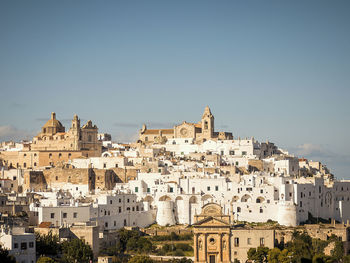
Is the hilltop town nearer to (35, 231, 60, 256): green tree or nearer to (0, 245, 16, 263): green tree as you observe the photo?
(35, 231, 60, 256): green tree

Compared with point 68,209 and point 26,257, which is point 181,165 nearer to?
point 68,209

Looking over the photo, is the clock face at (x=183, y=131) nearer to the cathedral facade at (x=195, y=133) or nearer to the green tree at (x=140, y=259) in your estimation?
the cathedral facade at (x=195, y=133)

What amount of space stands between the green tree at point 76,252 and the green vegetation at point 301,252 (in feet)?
41.5

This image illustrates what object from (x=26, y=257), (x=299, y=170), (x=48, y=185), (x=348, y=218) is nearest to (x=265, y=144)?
(x=299, y=170)

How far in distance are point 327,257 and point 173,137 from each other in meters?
38.7

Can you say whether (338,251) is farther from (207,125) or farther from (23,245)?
(207,125)

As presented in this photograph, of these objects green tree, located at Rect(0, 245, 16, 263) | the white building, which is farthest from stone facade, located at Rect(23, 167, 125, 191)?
green tree, located at Rect(0, 245, 16, 263)

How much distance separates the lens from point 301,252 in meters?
65.5

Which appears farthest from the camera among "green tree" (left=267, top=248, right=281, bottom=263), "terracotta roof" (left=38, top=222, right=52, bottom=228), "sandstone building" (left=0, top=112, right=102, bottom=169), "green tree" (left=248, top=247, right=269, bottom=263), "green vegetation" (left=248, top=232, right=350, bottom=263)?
"sandstone building" (left=0, top=112, right=102, bottom=169)

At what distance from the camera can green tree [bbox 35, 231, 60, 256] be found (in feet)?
193

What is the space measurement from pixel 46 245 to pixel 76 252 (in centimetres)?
218

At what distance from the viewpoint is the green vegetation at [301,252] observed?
63062 mm

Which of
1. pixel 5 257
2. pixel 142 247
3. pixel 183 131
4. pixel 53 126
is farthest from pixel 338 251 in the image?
pixel 53 126

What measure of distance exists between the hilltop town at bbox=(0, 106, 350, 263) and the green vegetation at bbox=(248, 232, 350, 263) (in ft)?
2.04
